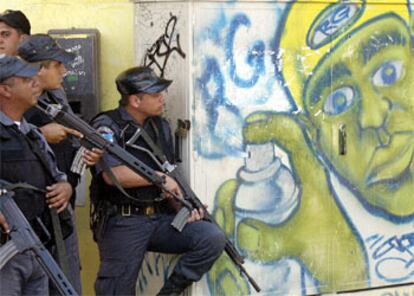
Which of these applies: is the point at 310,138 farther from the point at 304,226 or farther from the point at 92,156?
the point at 92,156

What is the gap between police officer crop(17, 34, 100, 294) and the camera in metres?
→ 5.19

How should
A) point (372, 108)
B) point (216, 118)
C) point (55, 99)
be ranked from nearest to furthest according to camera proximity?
point (55, 99) → point (216, 118) → point (372, 108)

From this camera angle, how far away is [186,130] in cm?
572

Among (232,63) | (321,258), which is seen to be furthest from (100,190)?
(321,258)

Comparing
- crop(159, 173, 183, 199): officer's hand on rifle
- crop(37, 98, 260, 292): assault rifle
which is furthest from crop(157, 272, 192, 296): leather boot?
crop(159, 173, 183, 199): officer's hand on rifle

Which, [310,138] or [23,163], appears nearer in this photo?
[23,163]

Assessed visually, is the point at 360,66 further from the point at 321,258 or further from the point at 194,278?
the point at 194,278

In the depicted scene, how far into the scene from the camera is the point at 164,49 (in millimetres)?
5844

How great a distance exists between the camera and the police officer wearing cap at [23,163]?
4.43 meters

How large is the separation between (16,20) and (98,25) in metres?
0.65

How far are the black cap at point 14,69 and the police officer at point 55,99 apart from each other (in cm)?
57

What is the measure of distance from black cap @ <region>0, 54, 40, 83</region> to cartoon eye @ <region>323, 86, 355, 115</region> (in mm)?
2188

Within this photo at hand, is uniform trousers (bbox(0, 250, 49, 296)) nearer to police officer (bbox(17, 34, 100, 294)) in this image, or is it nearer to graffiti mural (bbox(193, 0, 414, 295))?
police officer (bbox(17, 34, 100, 294))

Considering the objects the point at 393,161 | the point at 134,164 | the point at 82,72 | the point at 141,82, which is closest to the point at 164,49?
the point at 141,82
